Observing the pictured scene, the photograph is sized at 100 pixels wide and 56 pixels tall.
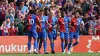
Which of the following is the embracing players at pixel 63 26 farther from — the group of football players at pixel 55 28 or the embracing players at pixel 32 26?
the embracing players at pixel 32 26

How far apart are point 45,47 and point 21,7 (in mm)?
4051

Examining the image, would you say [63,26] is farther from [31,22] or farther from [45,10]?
[31,22]

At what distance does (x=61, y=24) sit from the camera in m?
25.2

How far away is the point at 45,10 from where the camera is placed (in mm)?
25469

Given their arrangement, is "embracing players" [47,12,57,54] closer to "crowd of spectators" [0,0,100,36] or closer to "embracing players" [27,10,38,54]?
"crowd of spectators" [0,0,100,36]

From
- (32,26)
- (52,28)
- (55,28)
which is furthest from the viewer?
(55,28)

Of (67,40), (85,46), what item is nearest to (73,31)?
(67,40)

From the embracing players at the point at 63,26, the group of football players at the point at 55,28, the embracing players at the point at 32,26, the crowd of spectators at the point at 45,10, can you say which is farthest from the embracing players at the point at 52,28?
the embracing players at the point at 32,26

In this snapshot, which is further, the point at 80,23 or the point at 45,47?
the point at 80,23

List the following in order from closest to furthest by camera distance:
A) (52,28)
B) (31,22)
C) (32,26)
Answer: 1. (31,22)
2. (32,26)
3. (52,28)

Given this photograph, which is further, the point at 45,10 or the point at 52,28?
the point at 45,10

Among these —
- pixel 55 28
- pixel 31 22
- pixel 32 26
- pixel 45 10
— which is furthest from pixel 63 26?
pixel 31 22

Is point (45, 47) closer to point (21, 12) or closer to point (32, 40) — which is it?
point (32, 40)

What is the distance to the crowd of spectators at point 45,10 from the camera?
26297 millimetres
